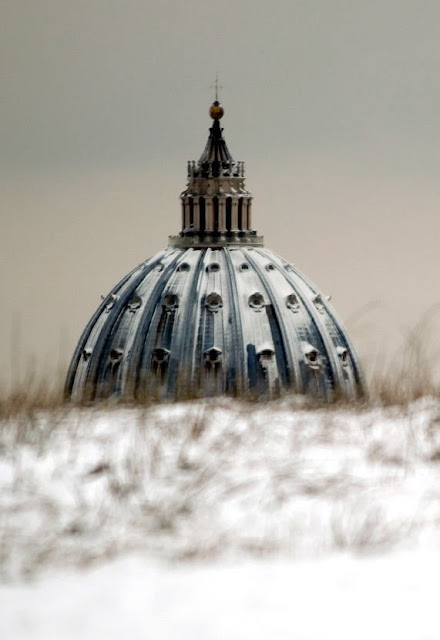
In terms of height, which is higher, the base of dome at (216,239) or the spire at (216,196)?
the spire at (216,196)

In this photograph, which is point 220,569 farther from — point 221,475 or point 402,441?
point 402,441

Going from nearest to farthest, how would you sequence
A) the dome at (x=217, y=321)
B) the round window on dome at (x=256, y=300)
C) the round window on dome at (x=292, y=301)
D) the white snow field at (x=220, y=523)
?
1. the white snow field at (x=220, y=523)
2. the dome at (x=217, y=321)
3. the round window on dome at (x=292, y=301)
4. the round window on dome at (x=256, y=300)

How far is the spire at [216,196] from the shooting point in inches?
3878

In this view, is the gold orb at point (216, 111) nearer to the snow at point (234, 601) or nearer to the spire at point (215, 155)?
the spire at point (215, 155)

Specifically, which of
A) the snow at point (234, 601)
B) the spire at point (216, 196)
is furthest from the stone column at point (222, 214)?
the snow at point (234, 601)

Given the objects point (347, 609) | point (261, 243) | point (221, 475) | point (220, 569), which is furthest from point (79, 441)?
point (261, 243)

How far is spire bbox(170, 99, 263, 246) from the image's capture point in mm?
98500

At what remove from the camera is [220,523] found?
9.72m

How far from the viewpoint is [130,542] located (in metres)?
9.42

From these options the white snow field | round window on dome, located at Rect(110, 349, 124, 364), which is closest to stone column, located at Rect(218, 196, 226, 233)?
round window on dome, located at Rect(110, 349, 124, 364)

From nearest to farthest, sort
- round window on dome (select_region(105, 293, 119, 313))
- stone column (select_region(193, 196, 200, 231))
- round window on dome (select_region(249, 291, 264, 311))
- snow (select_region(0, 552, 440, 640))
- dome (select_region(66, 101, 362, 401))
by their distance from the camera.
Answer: snow (select_region(0, 552, 440, 640)) → dome (select_region(66, 101, 362, 401)) → round window on dome (select_region(249, 291, 264, 311)) → round window on dome (select_region(105, 293, 119, 313)) → stone column (select_region(193, 196, 200, 231))

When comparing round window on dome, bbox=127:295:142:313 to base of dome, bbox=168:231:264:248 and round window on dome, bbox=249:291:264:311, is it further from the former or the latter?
base of dome, bbox=168:231:264:248

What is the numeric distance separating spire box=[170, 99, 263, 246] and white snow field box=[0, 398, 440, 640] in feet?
284

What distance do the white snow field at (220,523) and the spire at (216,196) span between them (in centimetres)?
8649
